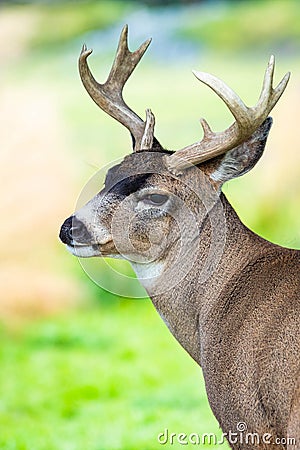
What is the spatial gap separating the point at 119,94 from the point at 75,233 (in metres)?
0.71

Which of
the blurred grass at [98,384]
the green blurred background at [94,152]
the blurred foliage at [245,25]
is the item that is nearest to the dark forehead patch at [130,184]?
the blurred grass at [98,384]

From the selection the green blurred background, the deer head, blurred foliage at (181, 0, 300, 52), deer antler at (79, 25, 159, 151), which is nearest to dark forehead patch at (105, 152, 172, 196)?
the deer head

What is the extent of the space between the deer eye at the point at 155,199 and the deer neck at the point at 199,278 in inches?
6.3

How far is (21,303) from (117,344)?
1203mm

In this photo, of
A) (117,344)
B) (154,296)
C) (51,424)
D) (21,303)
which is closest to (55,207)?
(21,303)

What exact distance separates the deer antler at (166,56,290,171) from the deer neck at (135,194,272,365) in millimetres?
198

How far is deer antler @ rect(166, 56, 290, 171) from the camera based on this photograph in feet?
10.5

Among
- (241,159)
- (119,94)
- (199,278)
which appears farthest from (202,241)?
(119,94)

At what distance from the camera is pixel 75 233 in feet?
10.8

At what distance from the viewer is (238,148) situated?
3365 mm

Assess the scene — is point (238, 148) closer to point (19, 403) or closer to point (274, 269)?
point (274, 269)

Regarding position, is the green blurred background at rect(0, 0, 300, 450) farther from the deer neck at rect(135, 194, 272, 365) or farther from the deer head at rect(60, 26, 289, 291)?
the deer head at rect(60, 26, 289, 291)

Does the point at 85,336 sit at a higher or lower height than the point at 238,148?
lower

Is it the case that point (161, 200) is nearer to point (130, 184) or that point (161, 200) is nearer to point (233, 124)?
point (130, 184)
